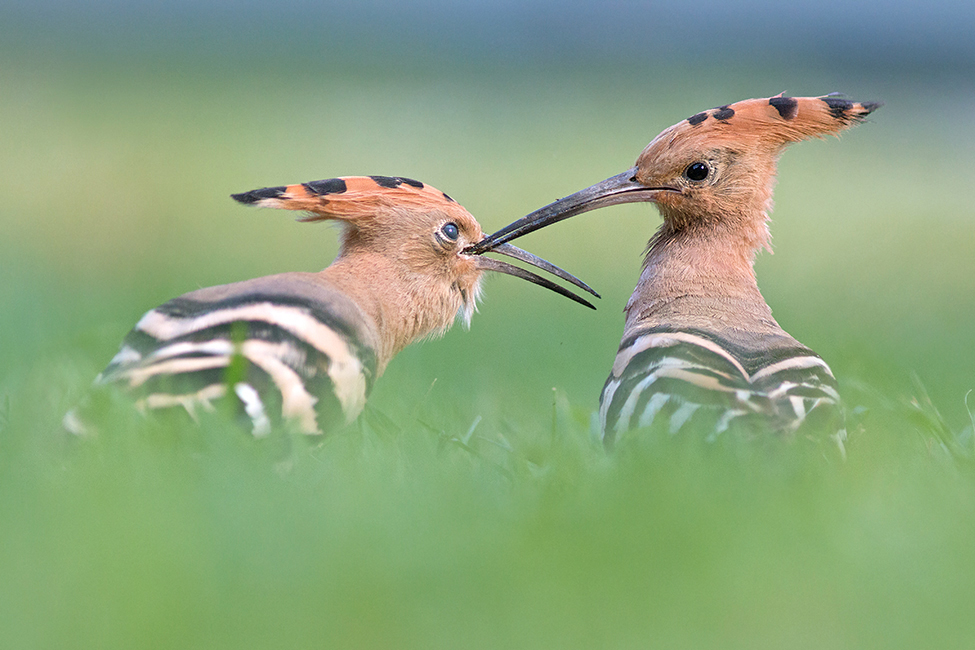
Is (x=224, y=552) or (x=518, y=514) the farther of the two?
(x=518, y=514)

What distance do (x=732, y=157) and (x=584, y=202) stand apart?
0.41 meters

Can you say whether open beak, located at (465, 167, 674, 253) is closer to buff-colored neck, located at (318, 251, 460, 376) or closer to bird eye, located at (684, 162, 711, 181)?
bird eye, located at (684, 162, 711, 181)

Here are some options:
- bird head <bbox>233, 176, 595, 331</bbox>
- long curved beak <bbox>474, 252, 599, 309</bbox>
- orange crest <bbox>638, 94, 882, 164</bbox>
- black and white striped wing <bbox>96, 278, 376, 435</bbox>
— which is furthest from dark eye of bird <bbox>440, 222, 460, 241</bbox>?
black and white striped wing <bbox>96, 278, 376, 435</bbox>

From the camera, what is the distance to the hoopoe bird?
208 centimetres

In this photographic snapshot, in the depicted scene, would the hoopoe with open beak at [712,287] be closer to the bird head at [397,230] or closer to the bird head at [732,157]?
the bird head at [732,157]

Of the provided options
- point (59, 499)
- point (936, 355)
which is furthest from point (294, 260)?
point (59, 499)

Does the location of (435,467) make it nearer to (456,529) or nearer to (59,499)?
(456,529)

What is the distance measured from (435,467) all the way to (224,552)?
622 mm

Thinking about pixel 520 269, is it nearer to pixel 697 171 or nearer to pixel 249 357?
pixel 697 171

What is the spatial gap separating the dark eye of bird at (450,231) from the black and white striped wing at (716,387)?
0.71 metres

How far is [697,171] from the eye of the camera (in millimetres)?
3014

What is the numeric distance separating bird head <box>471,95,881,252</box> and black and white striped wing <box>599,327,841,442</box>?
0.67m

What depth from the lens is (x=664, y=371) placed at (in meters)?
2.30

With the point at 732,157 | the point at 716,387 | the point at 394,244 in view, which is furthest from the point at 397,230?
the point at 716,387
